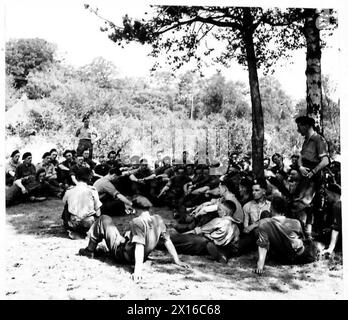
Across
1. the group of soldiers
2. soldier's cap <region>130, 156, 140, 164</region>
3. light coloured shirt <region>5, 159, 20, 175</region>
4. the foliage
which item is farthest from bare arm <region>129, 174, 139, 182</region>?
the foliage

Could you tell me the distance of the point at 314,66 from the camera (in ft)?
16.6

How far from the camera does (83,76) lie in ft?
15.9

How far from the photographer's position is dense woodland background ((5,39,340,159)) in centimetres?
470

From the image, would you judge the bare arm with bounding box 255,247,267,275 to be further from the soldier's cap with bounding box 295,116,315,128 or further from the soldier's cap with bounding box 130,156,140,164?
the soldier's cap with bounding box 130,156,140,164

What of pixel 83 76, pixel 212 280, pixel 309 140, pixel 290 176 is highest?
pixel 83 76

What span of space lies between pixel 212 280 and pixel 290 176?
163cm

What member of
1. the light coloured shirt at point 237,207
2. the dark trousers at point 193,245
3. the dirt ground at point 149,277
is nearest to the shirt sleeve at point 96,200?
the dirt ground at point 149,277

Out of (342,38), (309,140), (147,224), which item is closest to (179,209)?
(147,224)

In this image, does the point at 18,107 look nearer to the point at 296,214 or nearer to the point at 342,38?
the point at 296,214

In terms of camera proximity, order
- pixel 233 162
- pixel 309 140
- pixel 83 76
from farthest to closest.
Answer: pixel 233 162
pixel 83 76
pixel 309 140

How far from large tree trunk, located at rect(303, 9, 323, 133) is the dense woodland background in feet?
0.25

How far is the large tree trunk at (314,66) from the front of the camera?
504 cm
